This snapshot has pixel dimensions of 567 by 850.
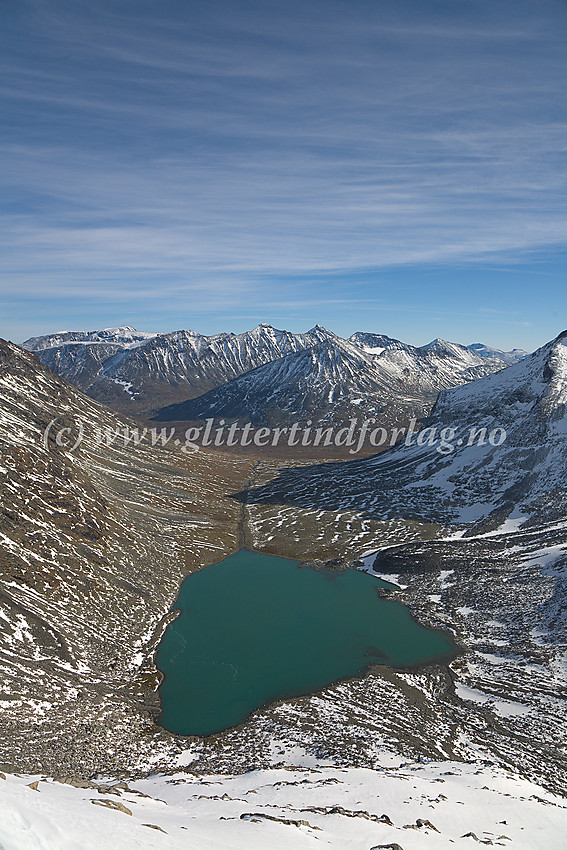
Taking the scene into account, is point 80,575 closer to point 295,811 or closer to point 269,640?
point 269,640

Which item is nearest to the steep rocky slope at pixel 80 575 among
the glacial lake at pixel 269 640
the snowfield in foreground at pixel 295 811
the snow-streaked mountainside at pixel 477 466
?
the glacial lake at pixel 269 640

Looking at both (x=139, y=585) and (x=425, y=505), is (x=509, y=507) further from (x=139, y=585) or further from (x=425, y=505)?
(x=139, y=585)

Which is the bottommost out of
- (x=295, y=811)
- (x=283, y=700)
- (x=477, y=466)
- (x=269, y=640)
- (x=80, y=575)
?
(x=283, y=700)

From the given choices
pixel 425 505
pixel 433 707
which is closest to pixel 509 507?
pixel 425 505

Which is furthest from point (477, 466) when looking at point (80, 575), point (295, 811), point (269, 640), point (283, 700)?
point (295, 811)

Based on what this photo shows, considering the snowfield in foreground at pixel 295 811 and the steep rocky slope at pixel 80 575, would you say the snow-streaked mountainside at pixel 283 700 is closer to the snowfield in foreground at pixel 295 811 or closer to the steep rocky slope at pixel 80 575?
the snowfield in foreground at pixel 295 811

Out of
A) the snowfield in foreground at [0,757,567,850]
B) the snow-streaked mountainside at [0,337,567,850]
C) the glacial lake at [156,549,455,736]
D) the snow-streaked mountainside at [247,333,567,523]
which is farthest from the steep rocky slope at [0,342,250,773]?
the snow-streaked mountainside at [247,333,567,523]
